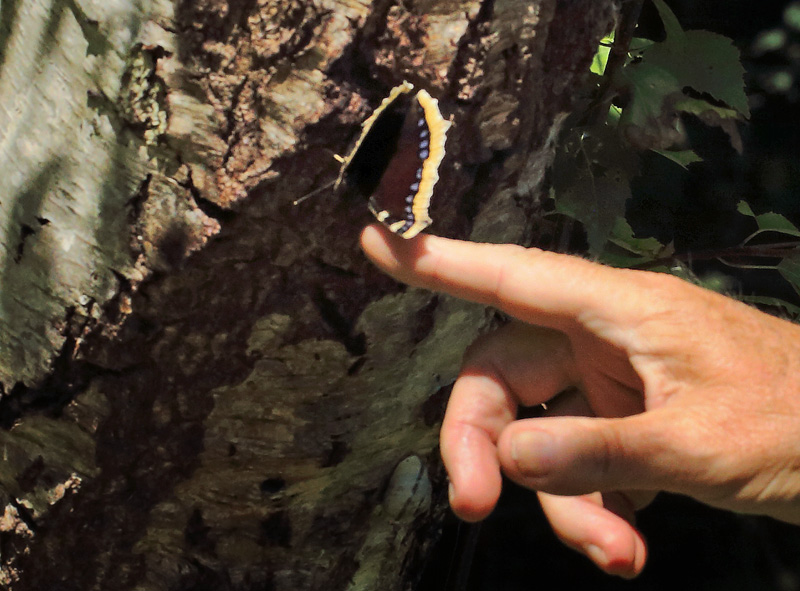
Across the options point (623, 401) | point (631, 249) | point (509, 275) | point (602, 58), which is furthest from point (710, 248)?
point (509, 275)

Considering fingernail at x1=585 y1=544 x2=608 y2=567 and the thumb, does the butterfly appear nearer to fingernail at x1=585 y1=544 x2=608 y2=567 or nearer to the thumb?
the thumb

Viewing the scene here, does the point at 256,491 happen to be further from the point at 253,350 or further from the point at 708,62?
the point at 708,62

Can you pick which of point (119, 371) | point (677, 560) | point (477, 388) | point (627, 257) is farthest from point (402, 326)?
point (677, 560)

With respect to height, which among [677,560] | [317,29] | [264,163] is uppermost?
[317,29]

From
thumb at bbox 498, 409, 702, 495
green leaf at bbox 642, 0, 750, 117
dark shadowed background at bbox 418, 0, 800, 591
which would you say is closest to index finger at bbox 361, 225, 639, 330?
thumb at bbox 498, 409, 702, 495

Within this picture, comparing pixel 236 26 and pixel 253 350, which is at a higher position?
pixel 236 26

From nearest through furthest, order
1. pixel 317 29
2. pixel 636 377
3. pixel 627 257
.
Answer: pixel 317 29 → pixel 636 377 → pixel 627 257

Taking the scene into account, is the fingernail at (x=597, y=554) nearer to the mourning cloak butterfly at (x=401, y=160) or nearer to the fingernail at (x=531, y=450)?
the fingernail at (x=531, y=450)

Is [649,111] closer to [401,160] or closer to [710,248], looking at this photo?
[401,160]
